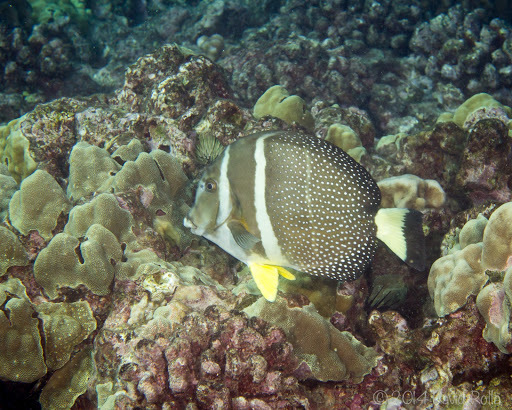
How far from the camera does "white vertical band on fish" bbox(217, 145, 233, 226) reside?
246 centimetres

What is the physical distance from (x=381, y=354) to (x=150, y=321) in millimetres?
1919

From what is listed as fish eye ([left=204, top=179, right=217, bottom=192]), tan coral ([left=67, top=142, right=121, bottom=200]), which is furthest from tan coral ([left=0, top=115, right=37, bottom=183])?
fish eye ([left=204, top=179, right=217, bottom=192])

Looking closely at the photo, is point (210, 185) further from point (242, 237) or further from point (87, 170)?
point (87, 170)

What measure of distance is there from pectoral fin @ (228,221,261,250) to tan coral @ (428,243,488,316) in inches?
63.8

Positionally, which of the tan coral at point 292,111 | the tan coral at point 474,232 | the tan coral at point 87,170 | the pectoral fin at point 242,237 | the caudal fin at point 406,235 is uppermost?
the caudal fin at point 406,235

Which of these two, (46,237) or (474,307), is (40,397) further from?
(474,307)

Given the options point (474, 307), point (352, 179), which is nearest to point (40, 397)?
point (352, 179)

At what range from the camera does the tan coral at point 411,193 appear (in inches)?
159

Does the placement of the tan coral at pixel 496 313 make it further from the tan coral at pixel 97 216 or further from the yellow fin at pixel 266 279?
the tan coral at pixel 97 216

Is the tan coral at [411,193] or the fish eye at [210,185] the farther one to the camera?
the tan coral at [411,193]

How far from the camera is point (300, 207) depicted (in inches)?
95.6

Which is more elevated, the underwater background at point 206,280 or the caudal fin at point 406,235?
the caudal fin at point 406,235

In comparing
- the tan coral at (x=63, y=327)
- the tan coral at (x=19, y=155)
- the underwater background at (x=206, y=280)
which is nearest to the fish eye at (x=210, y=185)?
the underwater background at (x=206, y=280)

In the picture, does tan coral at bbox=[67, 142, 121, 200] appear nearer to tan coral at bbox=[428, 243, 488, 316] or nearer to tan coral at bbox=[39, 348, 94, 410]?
tan coral at bbox=[39, 348, 94, 410]
